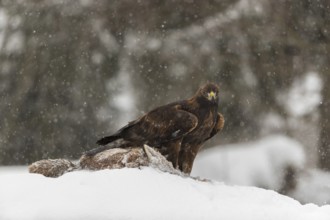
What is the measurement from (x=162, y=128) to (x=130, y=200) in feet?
4.83

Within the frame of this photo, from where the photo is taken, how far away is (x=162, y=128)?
392 centimetres

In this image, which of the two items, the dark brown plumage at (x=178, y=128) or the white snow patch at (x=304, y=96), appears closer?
the dark brown plumage at (x=178, y=128)

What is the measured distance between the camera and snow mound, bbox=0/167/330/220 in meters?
2.34

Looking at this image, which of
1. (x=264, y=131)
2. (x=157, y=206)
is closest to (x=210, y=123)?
(x=157, y=206)

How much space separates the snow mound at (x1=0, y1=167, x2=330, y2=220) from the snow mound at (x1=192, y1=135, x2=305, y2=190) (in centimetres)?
400

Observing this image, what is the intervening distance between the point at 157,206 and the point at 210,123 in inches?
66.0

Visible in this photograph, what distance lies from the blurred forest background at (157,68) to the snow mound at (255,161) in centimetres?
11

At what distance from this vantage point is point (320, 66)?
23.8 feet

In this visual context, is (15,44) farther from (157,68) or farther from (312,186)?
(312,186)

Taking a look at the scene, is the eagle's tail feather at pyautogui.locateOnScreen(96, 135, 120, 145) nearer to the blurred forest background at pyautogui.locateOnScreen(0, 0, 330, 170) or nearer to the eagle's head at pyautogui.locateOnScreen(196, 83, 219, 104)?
the eagle's head at pyautogui.locateOnScreen(196, 83, 219, 104)

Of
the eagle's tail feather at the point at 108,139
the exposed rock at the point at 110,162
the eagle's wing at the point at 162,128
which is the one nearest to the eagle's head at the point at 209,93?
the eagle's wing at the point at 162,128

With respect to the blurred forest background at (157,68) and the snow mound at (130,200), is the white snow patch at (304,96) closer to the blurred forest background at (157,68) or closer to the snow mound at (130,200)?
the blurred forest background at (157,68)

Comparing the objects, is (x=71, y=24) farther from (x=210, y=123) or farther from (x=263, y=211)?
(x=263, y=211)

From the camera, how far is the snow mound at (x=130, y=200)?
2.34m
